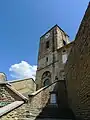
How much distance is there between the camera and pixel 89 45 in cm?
438

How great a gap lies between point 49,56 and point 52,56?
2.31ft

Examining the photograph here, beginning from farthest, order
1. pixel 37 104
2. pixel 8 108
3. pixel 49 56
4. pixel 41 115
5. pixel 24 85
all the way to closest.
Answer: pixel 49 56, pixel 24 85, pixel 37 104, pixel 41 115, pixel 8 108

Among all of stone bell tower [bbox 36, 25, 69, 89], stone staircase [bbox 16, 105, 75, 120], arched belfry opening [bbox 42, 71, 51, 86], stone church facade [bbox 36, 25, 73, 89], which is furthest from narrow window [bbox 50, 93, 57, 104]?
arched belfry opening [bbox 42, 71, 51, 86]

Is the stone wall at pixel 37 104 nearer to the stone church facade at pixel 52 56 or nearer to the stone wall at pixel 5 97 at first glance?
the stone wall at pixel 5 97

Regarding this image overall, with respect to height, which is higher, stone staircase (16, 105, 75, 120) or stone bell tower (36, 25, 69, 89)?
stone bell tower (36, 25, 69, 89)

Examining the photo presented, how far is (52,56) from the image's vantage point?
19.7 meters

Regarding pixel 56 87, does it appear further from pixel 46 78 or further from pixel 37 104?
pixel 46 78

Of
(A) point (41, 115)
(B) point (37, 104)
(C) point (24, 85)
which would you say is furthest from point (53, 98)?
(C) point (24, 85)

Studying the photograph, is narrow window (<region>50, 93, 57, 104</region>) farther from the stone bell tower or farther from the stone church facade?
the stone bell tower

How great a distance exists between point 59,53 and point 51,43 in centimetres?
312

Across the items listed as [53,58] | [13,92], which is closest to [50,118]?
[13,92]

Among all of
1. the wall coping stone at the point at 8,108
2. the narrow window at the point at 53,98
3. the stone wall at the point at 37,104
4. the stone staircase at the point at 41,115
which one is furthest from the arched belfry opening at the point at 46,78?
the wall coping stone at the point at 8,108

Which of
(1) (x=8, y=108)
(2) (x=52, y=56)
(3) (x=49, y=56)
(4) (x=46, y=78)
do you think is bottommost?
(1) (x=8, y=108)

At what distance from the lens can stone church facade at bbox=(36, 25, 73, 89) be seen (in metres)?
18.0
